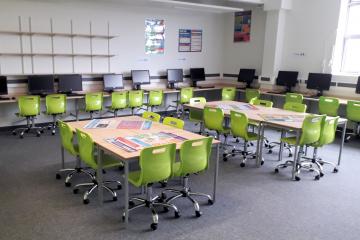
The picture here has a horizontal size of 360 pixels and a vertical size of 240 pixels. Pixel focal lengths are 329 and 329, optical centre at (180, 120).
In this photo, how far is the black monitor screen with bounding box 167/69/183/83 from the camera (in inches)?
328

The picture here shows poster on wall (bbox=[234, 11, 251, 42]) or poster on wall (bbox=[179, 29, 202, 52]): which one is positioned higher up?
poster on wall (bbox=[234, 11, 251, 42])

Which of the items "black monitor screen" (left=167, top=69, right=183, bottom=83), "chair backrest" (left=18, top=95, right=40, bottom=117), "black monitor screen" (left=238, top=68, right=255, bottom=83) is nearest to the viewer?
"chair backrest" (left=18, top=95, right=40, bottom=117)

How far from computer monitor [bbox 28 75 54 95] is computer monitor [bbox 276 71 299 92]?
510 cm

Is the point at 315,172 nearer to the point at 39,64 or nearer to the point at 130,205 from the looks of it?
the point at 130,205

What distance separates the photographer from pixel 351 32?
712 centimetres

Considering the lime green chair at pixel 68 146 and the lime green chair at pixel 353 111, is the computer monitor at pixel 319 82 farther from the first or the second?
the lime green chair at pixel 68 146

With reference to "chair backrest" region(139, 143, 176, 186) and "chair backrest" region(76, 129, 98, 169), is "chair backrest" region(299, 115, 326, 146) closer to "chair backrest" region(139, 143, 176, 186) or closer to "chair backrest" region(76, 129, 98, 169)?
"chair backrest" region(139, 143, 176, 186)

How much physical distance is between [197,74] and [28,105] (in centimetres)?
444

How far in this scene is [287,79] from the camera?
25.3 ft

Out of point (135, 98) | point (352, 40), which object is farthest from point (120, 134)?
point (352, 40)

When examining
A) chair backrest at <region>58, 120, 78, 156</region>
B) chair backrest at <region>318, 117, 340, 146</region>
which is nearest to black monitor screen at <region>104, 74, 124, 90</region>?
chair backrest at <region>58, 120, 78, 156</region>

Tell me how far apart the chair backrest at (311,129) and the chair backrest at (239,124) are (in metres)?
0.75

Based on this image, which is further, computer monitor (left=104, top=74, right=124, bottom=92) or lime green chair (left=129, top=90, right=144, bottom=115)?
computer monitor (left=104, top=74, right=124, bottom=92)

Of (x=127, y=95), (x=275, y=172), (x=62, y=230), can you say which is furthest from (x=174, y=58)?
(x=62, y=230)
